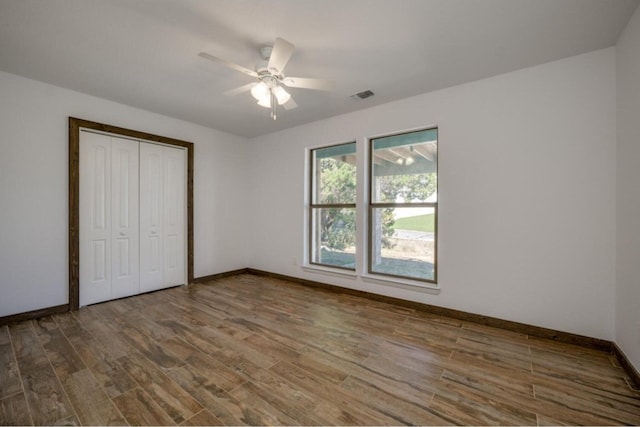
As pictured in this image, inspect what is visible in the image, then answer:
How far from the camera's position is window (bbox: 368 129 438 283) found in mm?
3293

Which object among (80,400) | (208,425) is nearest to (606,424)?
(208,425)

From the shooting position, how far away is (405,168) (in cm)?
349

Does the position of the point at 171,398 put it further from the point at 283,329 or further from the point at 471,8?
the point at 471,8

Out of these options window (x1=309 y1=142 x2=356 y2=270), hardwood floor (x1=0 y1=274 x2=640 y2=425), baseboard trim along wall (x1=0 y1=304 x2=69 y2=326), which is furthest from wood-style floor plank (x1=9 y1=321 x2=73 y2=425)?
window (x1=309 y1=142 x2=356 y2=270)

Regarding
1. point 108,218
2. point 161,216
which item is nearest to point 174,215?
point 161,216

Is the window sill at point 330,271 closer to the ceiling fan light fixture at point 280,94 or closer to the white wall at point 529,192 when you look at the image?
the white wall at point 529,192

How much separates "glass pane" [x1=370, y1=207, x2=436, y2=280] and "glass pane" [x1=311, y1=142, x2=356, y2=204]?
593mm

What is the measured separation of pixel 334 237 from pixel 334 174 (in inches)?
39.7

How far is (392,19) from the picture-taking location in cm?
200

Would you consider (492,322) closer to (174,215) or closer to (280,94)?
(280,94)

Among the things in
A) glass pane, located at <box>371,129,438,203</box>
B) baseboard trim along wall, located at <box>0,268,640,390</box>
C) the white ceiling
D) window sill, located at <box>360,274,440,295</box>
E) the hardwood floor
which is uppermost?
the white ceiling

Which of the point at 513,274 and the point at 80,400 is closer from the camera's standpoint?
the point at 80,400

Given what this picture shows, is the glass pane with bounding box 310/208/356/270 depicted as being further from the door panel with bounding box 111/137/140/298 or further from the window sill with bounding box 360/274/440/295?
the door panel with bounding box 111/137/140/298

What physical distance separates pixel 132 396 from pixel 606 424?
113 inches
